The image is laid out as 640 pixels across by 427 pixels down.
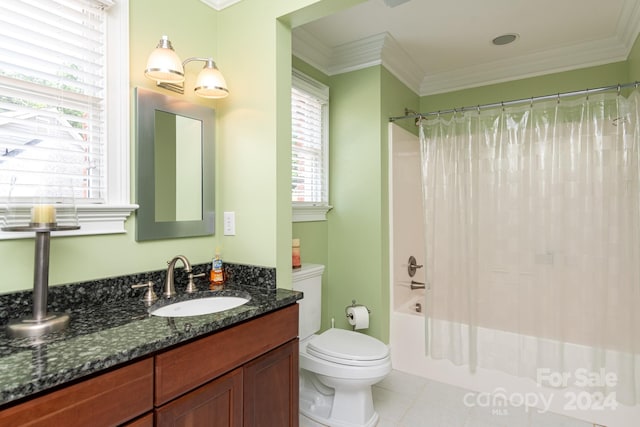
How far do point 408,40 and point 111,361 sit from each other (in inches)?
103

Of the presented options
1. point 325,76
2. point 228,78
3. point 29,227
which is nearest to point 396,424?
point 29,227

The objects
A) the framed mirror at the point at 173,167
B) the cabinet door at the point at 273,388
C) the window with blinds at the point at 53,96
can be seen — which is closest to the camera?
the window with blinds at the point at 53,96

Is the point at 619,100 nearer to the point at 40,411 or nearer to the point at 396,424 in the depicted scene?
the point at 396,424

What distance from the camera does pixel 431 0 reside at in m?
2.07

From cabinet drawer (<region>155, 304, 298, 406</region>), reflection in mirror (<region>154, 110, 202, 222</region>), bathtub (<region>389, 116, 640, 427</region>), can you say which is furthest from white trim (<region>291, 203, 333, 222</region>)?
cabinet drawer (<region>155, 304, 298, 406</region>)

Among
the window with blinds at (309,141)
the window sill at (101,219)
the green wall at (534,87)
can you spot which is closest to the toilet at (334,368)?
the window with blinds at (309,141)

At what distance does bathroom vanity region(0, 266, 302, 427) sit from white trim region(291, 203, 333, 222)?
908 mm

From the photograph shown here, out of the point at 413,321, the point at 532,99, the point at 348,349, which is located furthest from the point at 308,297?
the point at 532,99

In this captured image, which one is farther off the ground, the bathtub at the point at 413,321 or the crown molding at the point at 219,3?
the crown molding at the point at 219,3

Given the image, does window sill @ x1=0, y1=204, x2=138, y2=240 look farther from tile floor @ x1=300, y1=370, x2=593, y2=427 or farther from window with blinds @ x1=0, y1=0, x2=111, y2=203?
tile floor @ x1=300, y1=370, x2=593, y2=427

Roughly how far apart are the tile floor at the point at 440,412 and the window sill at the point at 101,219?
1512 mm

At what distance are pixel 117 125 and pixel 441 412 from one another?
2360 millimetres

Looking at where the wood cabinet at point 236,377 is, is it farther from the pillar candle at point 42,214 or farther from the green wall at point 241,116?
the pillar candle at point 42,214

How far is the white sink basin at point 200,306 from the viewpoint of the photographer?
1.45 metres
